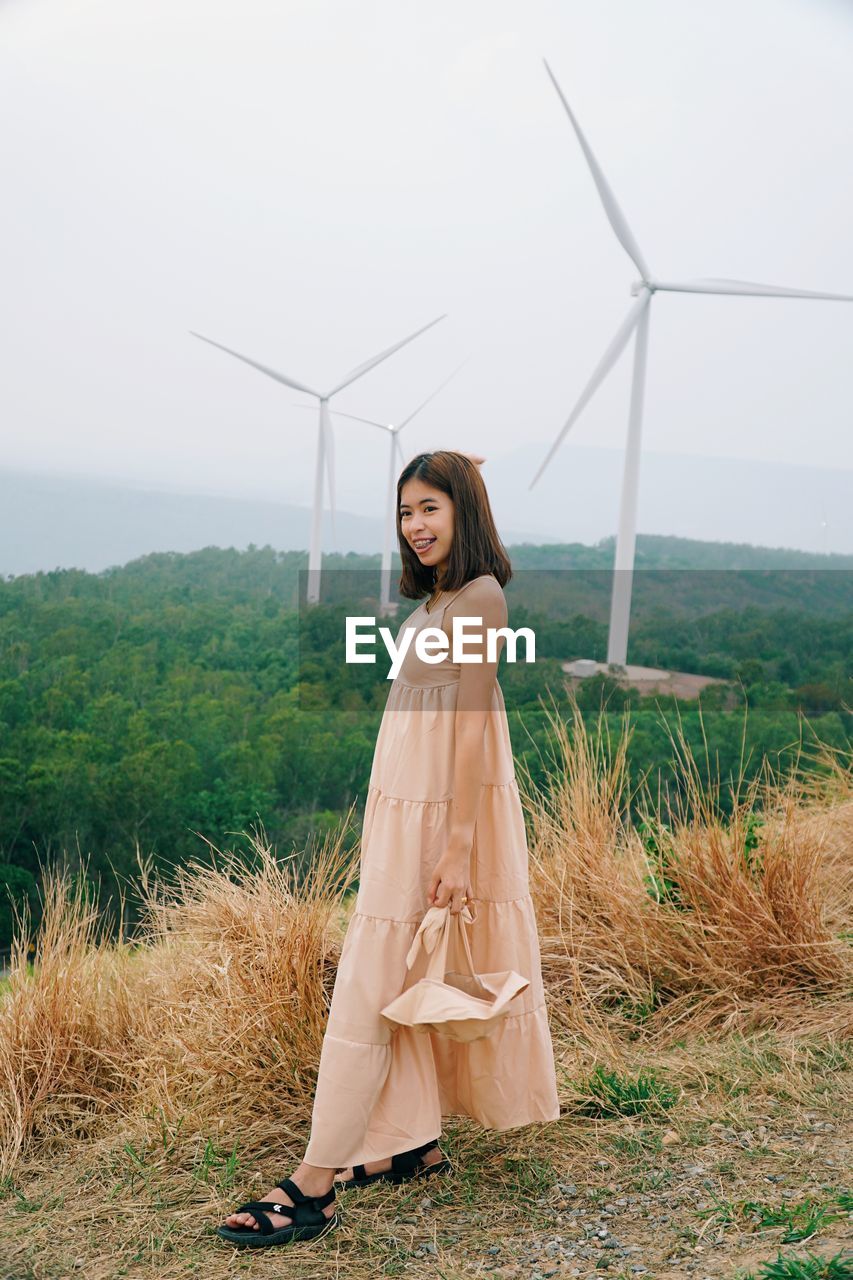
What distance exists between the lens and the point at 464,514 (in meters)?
3.22

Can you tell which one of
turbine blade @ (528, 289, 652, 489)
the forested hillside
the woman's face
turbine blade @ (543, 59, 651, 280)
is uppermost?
turbine blade @ (543, 59, 651, 280)

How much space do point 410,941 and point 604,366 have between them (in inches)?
560

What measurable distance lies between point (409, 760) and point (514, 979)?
69 cm

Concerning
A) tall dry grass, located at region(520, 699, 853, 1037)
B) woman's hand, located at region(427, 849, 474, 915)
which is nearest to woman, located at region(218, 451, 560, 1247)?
woman's hand, located at region(427, 849, 474, 915)

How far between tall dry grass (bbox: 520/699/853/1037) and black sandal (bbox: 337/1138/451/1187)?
1206mm

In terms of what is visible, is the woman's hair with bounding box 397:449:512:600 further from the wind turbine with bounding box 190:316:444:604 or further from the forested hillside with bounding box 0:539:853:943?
the forested hillside with bounding box 0:539:853:943

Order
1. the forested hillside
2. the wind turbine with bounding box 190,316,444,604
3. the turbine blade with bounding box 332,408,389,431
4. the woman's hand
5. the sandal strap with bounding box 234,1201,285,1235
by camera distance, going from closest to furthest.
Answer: the woman's hand → the sandal strap with bounding box 234,1201,285,1235 → the wind turbine with bounding box 190,316,444,604 → the turbine blade with bounding box 332,408,389,431 → the forested hillside

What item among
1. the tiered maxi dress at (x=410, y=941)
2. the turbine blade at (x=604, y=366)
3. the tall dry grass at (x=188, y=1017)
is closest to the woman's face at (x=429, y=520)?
the tiered maxi dress at (x=410, y=941)

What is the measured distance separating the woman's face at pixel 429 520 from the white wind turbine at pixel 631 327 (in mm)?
11705

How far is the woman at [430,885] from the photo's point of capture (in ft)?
10.2

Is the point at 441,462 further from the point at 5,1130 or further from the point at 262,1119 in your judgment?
the point at 5,1130

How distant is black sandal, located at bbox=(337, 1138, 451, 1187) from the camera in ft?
11.6

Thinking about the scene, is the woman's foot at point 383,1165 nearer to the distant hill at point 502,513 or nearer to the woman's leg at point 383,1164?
the woman's leg at point 383,1164

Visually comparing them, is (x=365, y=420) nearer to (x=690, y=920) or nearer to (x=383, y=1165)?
(x=690, y=920)
